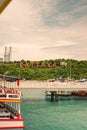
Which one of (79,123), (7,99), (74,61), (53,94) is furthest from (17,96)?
(74,61)

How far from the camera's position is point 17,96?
1900cm

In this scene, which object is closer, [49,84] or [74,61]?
[49,84]

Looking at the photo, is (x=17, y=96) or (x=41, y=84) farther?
(x=41, y=84)

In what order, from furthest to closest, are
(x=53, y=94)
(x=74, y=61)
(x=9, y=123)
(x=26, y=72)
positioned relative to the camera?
(x=74, y=61), (x=26, y=72), (x=53, y=94), (x=9, y=123)

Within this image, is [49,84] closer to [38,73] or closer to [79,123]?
[79,123]

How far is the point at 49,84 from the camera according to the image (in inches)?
2035

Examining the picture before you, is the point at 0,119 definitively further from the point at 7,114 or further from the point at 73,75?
the point at 73,75

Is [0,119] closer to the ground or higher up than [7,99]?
closer to the ground

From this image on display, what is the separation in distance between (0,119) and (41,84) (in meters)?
33.1

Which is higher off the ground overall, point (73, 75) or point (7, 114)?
point (73, 75)

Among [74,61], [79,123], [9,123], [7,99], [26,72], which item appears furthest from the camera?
[74,61]

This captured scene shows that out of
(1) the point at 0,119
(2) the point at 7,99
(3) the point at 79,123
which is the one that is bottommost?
(3) the point at 79,123

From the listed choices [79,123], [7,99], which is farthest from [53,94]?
[7,99]

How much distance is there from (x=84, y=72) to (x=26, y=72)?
20615mm
